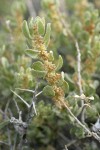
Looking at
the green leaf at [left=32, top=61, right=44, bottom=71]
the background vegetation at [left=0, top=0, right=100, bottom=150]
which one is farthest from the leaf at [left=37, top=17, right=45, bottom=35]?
the green leaf at [left=32, top=61, right=44, bottom=71]

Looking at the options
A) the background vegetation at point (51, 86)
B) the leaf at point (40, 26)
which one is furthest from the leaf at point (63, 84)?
the leaf at point (40, 26)

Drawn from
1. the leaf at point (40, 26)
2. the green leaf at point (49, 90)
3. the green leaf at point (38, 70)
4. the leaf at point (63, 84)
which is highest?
the leaf at point (40, 26)

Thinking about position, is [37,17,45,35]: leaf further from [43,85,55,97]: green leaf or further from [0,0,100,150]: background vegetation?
[43,85,55,97]: green leaf

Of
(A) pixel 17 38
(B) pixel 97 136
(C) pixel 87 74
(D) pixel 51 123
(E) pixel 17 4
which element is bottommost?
(B) pixel 97 136

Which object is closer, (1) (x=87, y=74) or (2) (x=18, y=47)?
(1) (x=87, y=74)

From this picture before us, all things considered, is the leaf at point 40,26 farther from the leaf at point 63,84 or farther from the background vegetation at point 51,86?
the leaf at point 63,84

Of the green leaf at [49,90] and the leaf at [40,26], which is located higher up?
the leaf at [40,26]

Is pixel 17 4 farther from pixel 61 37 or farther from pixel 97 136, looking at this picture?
pixel 97 136

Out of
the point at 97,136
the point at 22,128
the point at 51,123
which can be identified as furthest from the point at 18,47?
the point at 97,136
